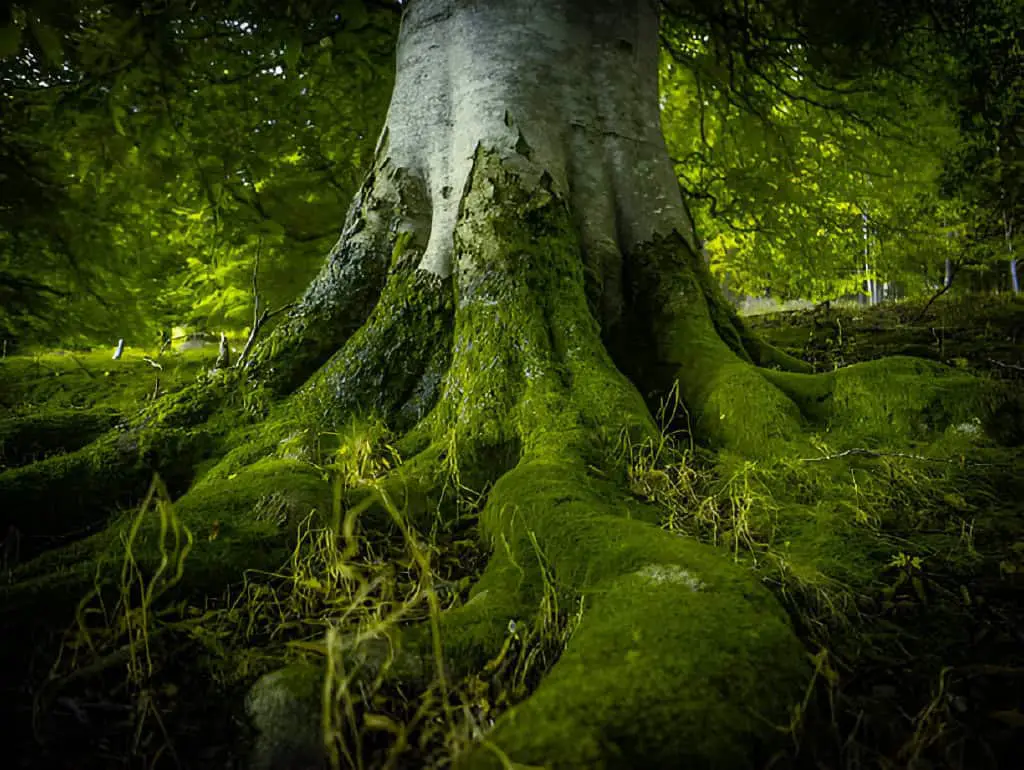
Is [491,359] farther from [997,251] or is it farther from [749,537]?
[997,251]

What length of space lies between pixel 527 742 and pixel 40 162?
227 inches

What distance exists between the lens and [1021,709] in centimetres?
122

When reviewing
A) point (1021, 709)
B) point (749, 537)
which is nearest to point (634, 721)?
point (1021, 709)

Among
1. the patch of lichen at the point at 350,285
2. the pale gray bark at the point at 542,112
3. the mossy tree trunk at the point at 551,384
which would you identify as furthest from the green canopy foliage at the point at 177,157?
the mossy tree trunk at the point at 551,384

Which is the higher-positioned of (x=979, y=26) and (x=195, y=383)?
(x=979, y=26)

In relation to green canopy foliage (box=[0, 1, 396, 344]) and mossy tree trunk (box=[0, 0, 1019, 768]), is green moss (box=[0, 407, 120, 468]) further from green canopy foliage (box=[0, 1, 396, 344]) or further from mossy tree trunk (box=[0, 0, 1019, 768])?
green canopy foliage (box=[0, 1, 396, 344])

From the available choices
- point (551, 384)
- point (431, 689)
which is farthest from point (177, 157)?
point (431, 689)

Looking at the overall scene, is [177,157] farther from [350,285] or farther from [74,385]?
[74,385]

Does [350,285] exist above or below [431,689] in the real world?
above

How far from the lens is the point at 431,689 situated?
4.04 ft

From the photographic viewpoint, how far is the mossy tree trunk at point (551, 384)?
123 cm

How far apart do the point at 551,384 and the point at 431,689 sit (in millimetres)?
1803

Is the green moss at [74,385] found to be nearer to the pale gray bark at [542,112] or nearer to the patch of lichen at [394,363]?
the patch of lichen at [394,363]

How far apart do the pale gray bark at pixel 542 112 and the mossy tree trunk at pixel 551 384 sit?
2 centimetres
